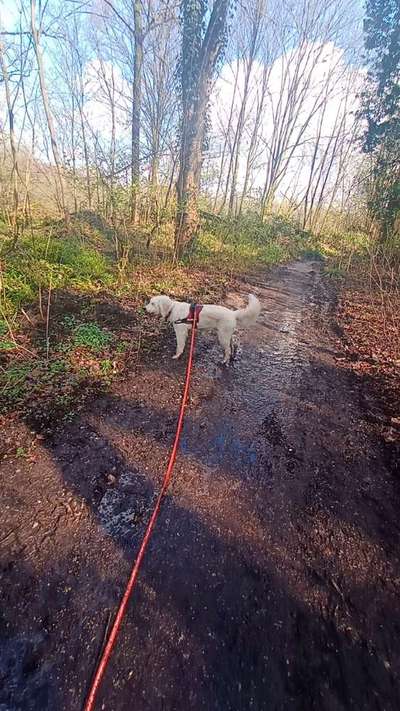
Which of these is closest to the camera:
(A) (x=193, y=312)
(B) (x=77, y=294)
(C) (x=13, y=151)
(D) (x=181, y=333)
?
(A) (x=193, y=312)

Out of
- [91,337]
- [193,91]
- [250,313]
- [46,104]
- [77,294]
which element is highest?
[193,91]

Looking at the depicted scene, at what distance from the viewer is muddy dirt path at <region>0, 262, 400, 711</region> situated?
1610 millimetres

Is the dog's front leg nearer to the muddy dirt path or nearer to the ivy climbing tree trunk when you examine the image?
the muddy dirt path

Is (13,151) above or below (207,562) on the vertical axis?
above

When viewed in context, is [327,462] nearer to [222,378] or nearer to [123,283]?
[222,378]

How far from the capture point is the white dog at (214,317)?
4.52 metres

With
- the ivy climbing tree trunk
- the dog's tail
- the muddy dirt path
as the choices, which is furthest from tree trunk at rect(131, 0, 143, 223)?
the muddy dirt path

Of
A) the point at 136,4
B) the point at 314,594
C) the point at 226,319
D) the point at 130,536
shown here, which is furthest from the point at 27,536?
the point at 136,4

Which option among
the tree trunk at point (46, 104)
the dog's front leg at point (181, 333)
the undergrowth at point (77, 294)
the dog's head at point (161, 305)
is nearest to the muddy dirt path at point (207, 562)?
the undergrowth at point (77, 294)

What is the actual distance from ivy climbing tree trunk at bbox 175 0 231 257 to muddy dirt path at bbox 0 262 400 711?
7215 millimetres

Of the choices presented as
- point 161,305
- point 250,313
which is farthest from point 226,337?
point 161,305

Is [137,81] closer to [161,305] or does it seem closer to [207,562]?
[161,305]

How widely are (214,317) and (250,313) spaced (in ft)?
1.76

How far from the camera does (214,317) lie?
4.54m
